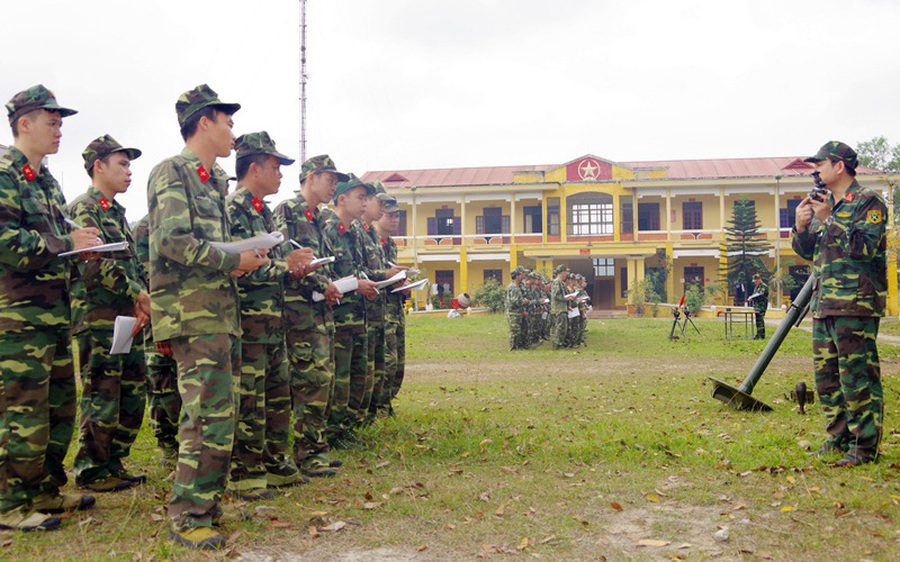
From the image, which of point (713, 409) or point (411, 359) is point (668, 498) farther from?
Answer: point (411, 359)

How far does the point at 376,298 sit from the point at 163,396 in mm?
2269

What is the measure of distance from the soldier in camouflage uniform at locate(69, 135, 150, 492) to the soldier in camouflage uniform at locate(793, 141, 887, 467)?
4924 mm

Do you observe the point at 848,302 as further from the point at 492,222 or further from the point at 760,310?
the point at 492,222

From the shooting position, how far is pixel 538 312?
18812mm

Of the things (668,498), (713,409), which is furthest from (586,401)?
(668,498)

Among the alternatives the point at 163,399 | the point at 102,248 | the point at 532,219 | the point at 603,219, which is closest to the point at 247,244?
the point at 102,248

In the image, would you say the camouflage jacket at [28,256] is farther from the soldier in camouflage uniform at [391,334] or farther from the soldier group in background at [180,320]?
the soldier in camouflage uniform at [391,334]

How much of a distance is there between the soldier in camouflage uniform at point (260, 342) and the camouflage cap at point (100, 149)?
99cm

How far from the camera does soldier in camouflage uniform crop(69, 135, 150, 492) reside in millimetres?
4988

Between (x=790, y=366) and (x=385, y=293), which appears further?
(x=790, y=366)

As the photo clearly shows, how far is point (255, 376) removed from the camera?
191 inches

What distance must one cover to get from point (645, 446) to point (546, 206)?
35225 millimetres

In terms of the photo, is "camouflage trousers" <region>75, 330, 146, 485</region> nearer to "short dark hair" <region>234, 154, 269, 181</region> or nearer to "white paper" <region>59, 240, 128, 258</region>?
"white paper" <region>59, 240, 128, 258</region>

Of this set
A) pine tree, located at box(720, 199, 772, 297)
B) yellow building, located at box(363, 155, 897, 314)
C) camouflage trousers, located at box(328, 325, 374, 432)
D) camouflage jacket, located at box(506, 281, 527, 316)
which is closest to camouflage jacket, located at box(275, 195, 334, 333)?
camouflage trousers, located at box(328, 325, 374, 432)
